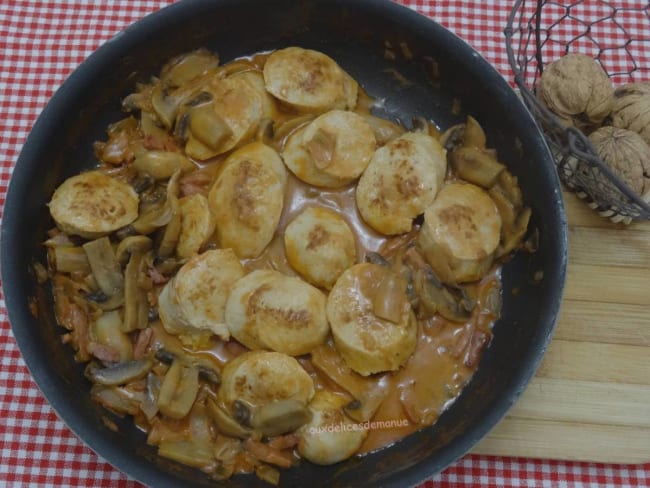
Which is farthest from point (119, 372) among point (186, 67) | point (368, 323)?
point (186, 67)

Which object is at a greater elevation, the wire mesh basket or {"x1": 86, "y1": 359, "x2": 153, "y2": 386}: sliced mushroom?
the wire mesh basket

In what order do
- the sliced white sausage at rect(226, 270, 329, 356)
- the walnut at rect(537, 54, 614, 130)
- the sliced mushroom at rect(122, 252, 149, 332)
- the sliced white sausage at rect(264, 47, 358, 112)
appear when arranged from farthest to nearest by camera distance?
the sliced white sausage at rect(264, 47, 358, 112), the walnut at rect(537, 54, 614, 130), the sliced mushroom at rect(122, 252, 149, 332), the sliced white sausage at rect(226, 270, 329, 356)

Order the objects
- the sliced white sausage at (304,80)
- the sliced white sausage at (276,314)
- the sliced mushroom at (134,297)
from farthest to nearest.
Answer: the sliced white sausage at (304,80)
the sliced mushroom at (134,297)
the sliced white sausage at (276,314)

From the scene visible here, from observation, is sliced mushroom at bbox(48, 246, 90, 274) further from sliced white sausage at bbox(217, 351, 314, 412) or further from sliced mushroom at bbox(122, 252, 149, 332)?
sliced white sausage at bbox(217, 351, 314, 412)

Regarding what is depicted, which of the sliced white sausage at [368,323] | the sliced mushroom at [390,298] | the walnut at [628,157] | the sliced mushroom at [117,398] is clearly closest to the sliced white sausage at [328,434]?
the sliced white sausage at [368,323]

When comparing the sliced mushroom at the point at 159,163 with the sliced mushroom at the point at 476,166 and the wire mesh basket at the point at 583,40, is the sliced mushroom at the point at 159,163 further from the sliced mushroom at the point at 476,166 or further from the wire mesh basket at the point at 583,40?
the wire mesh basket at the point at 583,40

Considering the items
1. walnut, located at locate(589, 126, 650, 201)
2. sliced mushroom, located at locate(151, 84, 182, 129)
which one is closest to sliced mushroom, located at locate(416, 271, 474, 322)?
walnut, located at locate(589, 126, 650, 201)

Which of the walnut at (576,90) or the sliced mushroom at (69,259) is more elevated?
the walnut at (576,90)
